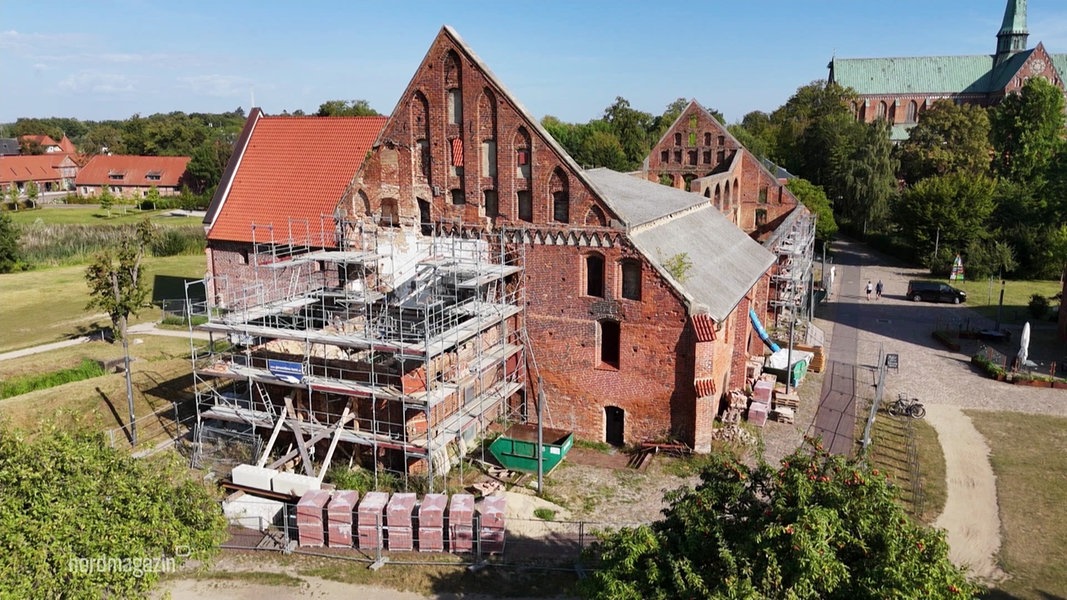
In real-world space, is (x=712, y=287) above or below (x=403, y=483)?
above

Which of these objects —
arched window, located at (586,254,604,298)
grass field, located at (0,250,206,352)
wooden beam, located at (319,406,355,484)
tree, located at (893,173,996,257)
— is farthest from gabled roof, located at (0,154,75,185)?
tree, located at (893,173,996,257)

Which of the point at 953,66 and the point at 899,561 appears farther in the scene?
the point at 953,66

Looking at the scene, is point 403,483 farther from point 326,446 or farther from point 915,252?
point 915,252

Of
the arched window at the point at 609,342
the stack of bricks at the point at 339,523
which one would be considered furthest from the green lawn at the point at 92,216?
the stack of bricks at the point at 339,523

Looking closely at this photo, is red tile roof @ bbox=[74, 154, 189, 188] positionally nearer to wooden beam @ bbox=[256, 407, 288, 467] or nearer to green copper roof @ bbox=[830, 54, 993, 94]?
green copper roof @ bbox=[830, 54, 993, 94]

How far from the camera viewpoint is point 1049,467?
22.8 m

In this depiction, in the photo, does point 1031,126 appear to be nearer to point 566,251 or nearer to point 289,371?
point 566,251

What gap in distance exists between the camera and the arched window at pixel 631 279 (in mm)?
23328

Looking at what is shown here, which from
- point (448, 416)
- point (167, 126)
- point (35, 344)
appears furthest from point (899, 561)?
point (167, 126)

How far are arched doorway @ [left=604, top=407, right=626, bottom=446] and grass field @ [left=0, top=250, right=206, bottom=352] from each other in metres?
28.2

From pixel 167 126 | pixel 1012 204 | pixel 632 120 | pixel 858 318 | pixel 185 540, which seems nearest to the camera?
pixel 185 540

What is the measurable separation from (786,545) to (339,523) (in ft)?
37.7

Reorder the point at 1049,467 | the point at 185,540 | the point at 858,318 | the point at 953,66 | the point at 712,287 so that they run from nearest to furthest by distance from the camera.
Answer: the point at 185,540
the point at 1049,467
the point at 712,287
the point at 858,318
the point at 953,66

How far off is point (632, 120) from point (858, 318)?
237ft
